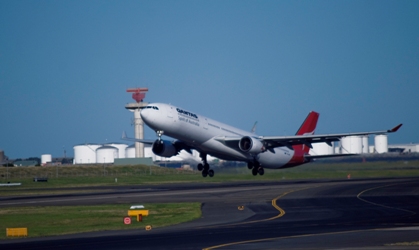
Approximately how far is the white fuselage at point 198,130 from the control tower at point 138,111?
74.8m

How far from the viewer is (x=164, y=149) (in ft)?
183

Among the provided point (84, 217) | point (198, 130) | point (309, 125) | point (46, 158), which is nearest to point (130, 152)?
point (46, 158)

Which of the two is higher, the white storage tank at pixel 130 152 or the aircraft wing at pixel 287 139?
the white storage tank at pixel 130 152

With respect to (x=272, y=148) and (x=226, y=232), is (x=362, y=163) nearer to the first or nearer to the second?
(x=272, y=148)

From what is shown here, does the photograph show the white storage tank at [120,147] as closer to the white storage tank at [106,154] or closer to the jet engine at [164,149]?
the white storage tank at [106,154]

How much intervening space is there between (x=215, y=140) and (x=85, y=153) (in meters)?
109

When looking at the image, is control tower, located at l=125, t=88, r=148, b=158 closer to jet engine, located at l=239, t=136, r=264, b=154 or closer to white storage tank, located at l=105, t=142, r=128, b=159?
white storage tank, located at l=105, t=142, r=128, b=159

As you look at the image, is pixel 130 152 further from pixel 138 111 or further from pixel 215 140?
pixel 215 140

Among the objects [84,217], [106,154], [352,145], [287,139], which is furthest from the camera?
[106,154]

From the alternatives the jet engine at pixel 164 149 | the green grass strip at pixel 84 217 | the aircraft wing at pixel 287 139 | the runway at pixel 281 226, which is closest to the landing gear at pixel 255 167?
the aircraft wing at pixel 287 139

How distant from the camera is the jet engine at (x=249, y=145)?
53.5 m

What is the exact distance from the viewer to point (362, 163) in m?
73.4

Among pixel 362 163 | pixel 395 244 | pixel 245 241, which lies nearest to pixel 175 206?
pixel 245 241

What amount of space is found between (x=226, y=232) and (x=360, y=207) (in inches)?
458
